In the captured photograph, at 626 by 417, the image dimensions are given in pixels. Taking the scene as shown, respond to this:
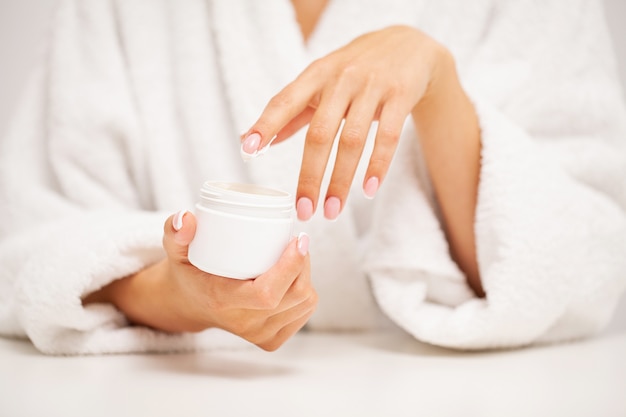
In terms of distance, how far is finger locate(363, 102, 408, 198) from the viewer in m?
0.57

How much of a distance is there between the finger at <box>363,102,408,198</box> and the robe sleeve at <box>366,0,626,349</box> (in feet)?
0.63

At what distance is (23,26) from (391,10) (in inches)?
30.7

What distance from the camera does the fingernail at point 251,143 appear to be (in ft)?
1.75

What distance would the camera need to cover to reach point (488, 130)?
750 mm

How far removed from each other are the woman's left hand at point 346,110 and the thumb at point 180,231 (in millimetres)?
73

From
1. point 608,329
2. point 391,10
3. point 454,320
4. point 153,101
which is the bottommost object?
point 608,329

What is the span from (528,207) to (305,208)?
31cm

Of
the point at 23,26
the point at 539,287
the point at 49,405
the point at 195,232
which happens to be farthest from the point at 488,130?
the point at 23,26

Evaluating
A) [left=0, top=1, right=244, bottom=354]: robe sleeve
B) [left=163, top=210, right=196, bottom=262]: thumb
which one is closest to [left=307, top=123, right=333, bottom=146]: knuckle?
[left=163, top=210, right=196, bottom=262]: thumb

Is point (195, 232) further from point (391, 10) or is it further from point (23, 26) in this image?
point (23, 26)

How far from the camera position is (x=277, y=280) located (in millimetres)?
515

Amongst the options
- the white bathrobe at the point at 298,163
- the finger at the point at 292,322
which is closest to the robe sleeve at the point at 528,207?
the white bathrobe at the point at 298,163

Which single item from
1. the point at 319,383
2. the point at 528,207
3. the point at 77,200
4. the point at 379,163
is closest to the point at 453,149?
the point at 528,207

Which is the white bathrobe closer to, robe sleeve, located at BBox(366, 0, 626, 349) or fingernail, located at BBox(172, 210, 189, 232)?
robe sleeve, located at BBox(366, 0, 626, 349)
